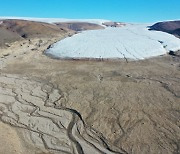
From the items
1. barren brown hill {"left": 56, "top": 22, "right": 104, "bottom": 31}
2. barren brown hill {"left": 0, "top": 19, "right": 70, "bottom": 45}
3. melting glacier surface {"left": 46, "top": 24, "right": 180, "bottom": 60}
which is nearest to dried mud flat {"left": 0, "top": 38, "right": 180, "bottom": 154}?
melting glacier surface {"left": 46, "top": 24, "right": 180, "bottom": 60}

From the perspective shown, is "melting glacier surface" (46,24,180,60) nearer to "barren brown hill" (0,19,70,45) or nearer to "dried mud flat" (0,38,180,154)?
"dried mud flat" (0,38,180,154)

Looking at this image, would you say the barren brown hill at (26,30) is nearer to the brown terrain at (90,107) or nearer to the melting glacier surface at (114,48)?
the melting glacier surface at (114,48)

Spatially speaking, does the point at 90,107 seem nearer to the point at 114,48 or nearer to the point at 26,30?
the point at 114,48

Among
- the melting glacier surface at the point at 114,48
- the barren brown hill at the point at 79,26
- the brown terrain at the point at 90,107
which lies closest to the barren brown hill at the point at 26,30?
the melting glacier surface at the point at 114,48

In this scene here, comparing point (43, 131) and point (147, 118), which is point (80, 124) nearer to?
point (43, 131)

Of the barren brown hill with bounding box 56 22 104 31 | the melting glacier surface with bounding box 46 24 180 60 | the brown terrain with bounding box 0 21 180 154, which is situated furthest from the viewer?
the barren brown hill with bounding box 56 22 104 31

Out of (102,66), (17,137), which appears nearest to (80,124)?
(17,137)

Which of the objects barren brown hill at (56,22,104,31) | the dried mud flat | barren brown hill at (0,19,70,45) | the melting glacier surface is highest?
the melting glacier surface

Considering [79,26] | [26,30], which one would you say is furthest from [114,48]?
[79,26]
